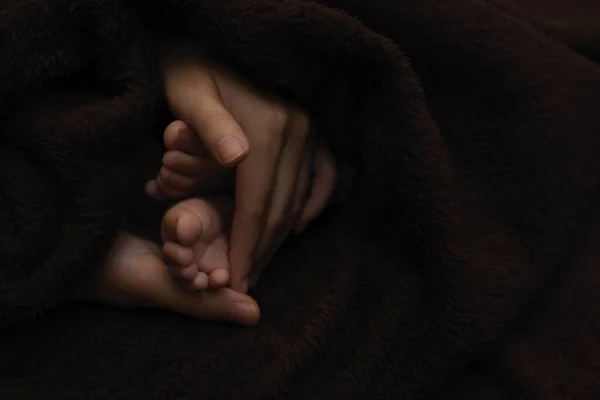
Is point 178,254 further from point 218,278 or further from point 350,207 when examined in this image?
point 350,207

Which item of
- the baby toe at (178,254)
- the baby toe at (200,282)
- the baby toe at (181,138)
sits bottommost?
the baby toe at (200,282)

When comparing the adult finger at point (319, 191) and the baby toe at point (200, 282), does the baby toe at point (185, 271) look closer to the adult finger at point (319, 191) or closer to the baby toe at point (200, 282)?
the baby toe at point (200, 282)

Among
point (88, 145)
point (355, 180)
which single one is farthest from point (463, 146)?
point (88, 145)

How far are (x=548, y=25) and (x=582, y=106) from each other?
10 centimetres

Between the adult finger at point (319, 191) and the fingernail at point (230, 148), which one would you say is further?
the adult finger at point (319, 191)

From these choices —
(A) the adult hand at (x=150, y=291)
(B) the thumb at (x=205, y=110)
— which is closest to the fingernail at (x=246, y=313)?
(A) the adult hand at (x=150, y=291)

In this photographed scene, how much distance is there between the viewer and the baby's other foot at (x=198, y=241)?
0.44m

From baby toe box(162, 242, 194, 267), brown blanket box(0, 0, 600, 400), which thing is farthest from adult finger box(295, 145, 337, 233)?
baby toe box(162, 242, 194, 267)

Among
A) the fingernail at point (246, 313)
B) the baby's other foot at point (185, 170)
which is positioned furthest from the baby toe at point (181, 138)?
the fingernail at point (246, 313)

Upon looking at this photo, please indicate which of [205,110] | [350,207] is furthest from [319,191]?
[205,110]

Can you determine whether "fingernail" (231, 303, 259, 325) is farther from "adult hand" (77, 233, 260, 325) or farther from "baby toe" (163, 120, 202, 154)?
"baby toe" (163, 120, 202, 154)

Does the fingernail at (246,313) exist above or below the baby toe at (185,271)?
below

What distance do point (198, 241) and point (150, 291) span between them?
0.15ft

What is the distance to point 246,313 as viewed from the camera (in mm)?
474
